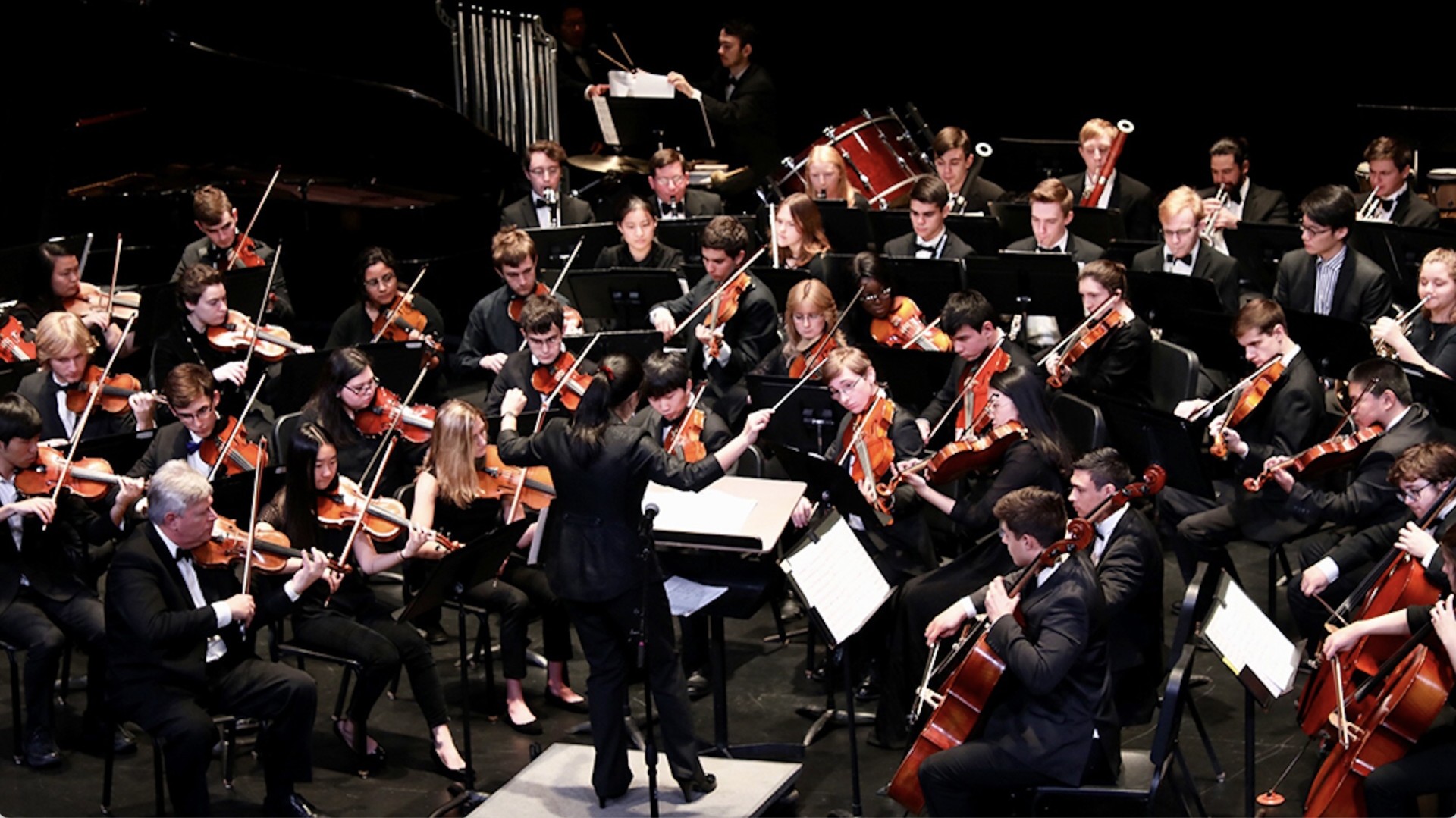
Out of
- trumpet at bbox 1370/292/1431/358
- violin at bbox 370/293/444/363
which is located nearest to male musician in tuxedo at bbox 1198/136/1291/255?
trumpet at bbox 1370/292/1431/358

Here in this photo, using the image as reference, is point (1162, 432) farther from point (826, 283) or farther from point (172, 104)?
point (172, 104)

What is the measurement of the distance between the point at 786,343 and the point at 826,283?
0.79m

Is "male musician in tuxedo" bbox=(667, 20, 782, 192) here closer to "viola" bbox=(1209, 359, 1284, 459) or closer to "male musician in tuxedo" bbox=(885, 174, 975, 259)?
"male musician in tuxedo" bbox=(885, 174, 975, 259)

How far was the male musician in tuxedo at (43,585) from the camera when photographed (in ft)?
19.4

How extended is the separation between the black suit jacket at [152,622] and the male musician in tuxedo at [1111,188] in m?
5.06

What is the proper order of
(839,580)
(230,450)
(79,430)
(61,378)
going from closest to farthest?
(839,580) < (79,430) < (230,450) < (61,378)

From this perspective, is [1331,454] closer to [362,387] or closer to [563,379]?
[563,379]

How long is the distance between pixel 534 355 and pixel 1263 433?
286cm

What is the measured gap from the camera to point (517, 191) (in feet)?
33.9

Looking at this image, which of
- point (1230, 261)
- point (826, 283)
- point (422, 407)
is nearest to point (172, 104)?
point (422, 407)

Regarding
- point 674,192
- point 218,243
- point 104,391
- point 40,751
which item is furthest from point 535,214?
point 40,751

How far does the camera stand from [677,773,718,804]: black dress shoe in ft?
18.1

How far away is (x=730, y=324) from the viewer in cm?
762

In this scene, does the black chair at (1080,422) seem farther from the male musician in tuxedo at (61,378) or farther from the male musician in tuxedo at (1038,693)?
the male musician in tuxedo at (61,378)
